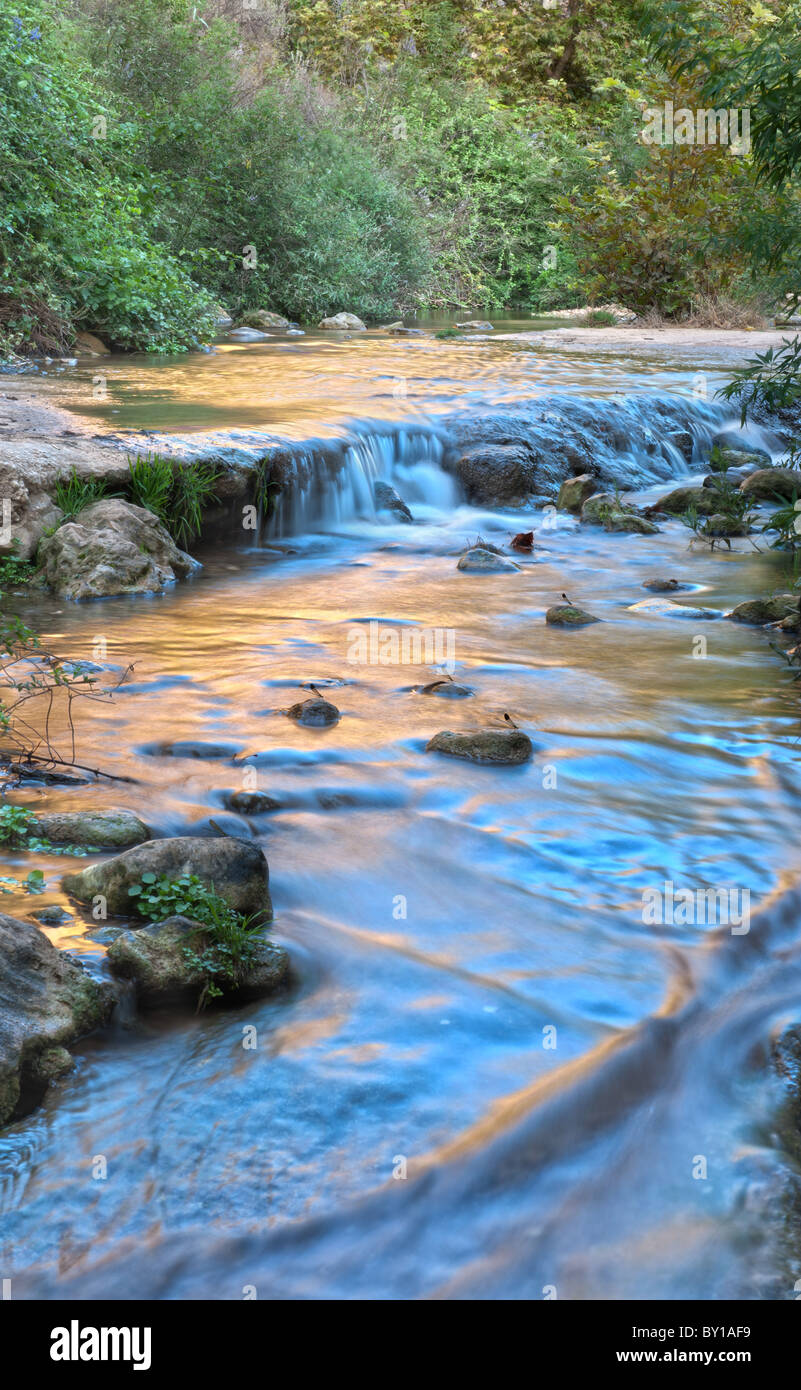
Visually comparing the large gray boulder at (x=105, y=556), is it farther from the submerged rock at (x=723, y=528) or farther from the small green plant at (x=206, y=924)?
the submerged rock at (x=723, y=528)

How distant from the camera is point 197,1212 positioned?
2236mm

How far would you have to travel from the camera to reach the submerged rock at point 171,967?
110 inches

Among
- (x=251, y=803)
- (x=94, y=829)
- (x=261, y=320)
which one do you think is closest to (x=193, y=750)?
(x=251, y=803)

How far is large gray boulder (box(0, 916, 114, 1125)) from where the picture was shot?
7.98 feet

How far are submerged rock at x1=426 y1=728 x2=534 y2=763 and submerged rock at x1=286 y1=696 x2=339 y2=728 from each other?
1.42 ft

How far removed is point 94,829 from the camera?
3.42m

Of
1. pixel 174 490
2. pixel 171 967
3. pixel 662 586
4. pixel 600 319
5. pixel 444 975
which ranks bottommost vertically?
pixel 444 975

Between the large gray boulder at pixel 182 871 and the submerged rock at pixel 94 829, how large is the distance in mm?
224

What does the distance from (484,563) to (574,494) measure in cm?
223

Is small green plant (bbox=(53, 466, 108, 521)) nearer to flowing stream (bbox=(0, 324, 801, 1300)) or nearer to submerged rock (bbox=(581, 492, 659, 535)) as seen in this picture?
flowing stream (bbox=(0, 324, 801, 1300))

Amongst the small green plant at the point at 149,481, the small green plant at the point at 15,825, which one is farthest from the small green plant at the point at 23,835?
the small green plant at the point at 149,481

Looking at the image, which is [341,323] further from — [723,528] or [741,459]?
[723,528]

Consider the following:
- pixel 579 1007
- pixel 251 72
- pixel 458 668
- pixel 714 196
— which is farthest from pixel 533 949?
pixel 251 72
